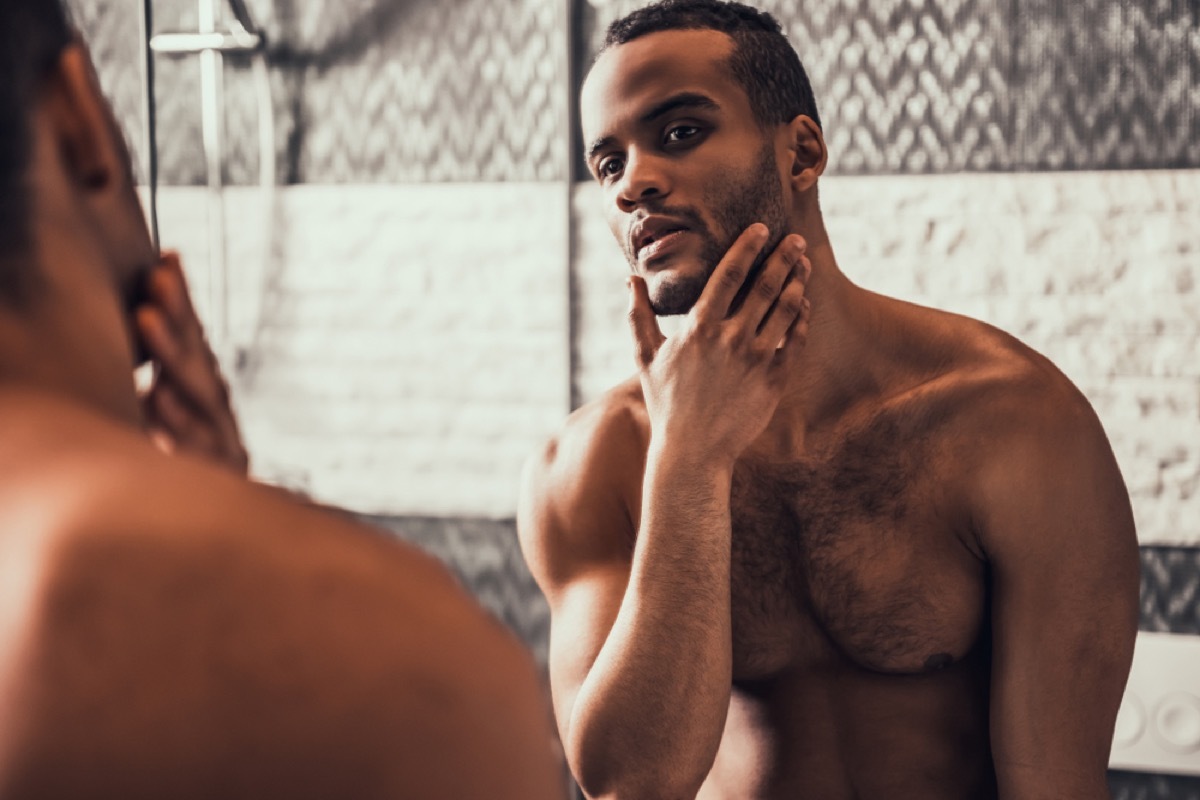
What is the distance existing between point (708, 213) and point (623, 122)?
118 mm

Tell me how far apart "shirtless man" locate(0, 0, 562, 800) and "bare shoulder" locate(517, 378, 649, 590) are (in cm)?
85

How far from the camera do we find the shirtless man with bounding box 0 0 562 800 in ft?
0.88

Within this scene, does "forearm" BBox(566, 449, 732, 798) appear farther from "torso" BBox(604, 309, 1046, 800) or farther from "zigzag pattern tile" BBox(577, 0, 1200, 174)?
"zigzag pattern tile" BBox(577, 0, 1200, 174)

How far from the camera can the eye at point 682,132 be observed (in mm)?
1119

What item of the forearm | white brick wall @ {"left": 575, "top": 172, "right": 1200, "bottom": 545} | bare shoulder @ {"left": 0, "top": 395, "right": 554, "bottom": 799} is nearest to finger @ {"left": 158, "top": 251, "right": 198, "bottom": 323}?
bare shoulder @ {"left": 0, "top": 395, "right": 554, "bottom": 799}

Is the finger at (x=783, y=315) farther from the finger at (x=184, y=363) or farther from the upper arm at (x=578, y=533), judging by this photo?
the finger at (x=184, y=363)

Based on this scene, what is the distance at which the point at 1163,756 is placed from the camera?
1466mm

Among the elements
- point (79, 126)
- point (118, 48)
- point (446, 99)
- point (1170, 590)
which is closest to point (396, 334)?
point (446, 99)

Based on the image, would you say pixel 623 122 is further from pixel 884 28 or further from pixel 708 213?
pixel 884 28

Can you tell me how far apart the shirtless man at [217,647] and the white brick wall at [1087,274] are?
1338 millimetres

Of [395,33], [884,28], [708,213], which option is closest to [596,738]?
[708,213]

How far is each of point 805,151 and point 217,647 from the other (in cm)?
103

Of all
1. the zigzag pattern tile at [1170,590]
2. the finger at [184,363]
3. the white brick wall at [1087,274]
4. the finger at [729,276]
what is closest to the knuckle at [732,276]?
the finger at [729,276]

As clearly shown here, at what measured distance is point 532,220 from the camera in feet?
5.62
